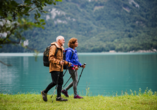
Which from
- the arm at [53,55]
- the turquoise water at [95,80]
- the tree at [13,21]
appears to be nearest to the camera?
the tree at [13,21]

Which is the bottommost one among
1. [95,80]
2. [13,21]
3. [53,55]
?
[95,80]

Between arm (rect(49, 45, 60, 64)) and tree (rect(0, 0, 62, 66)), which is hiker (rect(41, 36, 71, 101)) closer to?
arm (rect(49, 45, 60, 64))

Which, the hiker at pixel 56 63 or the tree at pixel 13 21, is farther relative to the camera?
the hiker at pixel 56 63

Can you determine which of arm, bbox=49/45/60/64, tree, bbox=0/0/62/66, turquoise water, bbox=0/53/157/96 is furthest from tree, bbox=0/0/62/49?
turquoise water, bbox=0/53/157/96

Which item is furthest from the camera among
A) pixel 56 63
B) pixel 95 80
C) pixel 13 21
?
pixel 95 80

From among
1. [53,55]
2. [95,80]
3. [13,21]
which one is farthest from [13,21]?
[95,80]

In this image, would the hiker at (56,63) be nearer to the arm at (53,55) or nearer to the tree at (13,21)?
the arm at (53,55)

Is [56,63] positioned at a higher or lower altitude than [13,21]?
lower

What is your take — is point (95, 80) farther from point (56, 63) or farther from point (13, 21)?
point (13, 21)

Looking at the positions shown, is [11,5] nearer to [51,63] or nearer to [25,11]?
[25,11]

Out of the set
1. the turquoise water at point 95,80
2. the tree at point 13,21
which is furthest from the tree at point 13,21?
the turquoise water at point 95,80

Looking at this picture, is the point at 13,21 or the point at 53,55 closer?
the point at 13,21

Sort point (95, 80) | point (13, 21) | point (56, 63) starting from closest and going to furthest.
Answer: point (13, 21) < point (56, 63) < point (95, 80)

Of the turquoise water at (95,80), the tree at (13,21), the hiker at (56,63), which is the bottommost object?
the turquoise water at (95,80)
